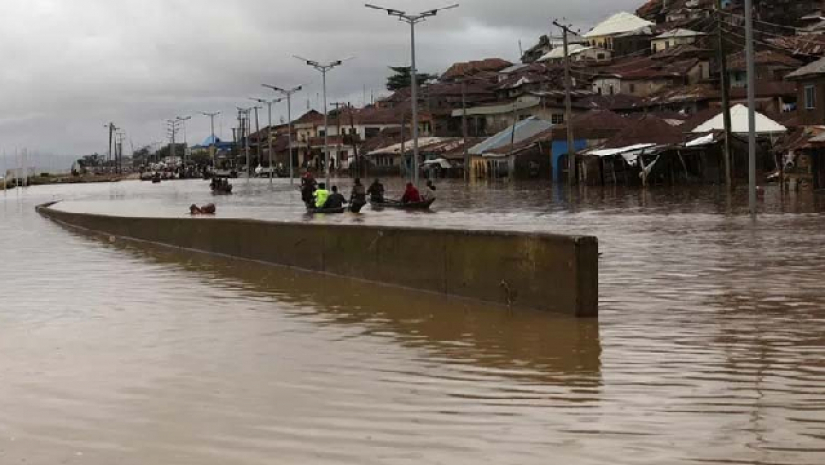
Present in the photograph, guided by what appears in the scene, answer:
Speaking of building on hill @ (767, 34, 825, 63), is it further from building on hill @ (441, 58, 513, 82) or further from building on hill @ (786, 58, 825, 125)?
building on hill @ (441, 58, 513, 82)

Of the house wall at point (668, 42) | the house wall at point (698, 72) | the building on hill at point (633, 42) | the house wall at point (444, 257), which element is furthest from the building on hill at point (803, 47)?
the house wall at point (444, 257)

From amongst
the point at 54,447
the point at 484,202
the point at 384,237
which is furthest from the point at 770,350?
the point at 484,202

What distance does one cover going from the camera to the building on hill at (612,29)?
15050 centimetres

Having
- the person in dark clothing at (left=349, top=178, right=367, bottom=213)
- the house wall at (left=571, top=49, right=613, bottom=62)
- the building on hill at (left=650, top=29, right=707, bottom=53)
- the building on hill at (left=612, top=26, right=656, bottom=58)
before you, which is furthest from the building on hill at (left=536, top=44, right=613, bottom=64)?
the person in dark clothing at (left=349, top=178, right=367, bottom=213)

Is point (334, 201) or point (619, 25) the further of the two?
point (619, 25)

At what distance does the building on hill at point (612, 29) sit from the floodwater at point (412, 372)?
452 feet

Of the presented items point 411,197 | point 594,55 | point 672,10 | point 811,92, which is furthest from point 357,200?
point 672,10

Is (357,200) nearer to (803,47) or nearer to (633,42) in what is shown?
(803,47)

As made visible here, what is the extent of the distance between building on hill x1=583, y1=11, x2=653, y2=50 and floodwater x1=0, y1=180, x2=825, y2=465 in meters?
138

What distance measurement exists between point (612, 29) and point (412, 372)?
150 metres

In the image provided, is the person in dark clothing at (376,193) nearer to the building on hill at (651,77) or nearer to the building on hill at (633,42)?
the building on hill at (651,77)

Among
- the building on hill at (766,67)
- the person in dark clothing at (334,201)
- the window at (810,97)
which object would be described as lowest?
the person in dark clothing at (334,201)

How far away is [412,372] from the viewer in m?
8.57

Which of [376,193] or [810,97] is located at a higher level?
[810,97]
